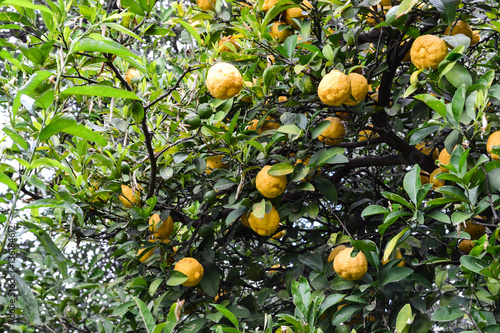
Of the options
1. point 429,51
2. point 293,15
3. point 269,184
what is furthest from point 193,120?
point 429,51

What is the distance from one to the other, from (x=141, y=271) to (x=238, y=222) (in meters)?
0.46

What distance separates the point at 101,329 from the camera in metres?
2.35

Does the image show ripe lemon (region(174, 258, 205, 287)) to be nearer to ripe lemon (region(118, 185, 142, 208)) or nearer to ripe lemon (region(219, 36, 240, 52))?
ripe lemon (region(118, 185, 142, 208))

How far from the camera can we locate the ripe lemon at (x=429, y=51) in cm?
136

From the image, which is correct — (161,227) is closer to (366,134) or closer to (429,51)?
(366,134)

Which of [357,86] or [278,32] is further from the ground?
[278,32]

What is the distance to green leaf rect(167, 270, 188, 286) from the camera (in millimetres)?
1546

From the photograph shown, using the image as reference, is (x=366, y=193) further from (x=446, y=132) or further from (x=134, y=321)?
(x=134, y=321)

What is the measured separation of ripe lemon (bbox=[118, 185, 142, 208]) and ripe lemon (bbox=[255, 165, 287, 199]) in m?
0.53

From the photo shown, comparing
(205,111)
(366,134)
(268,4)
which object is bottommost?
(366,134)

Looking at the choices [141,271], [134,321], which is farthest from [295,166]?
[134,321]

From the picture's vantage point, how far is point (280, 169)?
1.47m

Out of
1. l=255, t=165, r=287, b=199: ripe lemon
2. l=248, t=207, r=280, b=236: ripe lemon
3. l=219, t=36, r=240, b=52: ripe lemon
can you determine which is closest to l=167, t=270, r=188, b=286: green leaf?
l=248, t=207, r=280, b=236: ripe lemon

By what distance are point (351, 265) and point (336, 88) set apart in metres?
0.57
